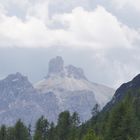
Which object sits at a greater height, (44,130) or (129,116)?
(44,130)

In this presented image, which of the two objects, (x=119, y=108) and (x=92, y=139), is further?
(x=119, y=108)

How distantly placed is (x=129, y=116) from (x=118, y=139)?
360cm

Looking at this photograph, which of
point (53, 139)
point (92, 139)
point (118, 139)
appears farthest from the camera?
point (53, 139)

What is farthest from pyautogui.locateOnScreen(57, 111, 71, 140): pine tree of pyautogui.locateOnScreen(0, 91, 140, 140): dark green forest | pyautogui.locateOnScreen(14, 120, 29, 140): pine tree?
pyautogui.locateOnScreen(14, 120, 29, 140): pine tree

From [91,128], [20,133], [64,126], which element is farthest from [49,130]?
[91,128]

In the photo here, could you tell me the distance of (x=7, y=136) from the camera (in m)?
138

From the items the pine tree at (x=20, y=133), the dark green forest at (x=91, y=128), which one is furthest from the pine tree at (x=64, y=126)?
the pine tree at (x=20, y=133)

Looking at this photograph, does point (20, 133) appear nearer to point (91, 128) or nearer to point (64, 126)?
point (64, 126)

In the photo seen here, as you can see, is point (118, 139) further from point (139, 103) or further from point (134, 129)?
point (139, 103)

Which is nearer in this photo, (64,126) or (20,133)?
(64,126)

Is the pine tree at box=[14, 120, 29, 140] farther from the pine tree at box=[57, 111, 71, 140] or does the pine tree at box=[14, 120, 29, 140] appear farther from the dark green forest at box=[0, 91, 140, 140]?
the pine tree at box=[57, 111, 71, 140]

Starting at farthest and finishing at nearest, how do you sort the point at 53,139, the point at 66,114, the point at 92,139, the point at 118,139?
the point at 53,139 < the point at 66,114 < the point at 118,139 < the point at 92,139

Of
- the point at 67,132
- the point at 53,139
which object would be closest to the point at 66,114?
the point at 67,132

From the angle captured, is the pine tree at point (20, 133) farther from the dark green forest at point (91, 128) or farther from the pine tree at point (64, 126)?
the pine tree at point (64, 126)
